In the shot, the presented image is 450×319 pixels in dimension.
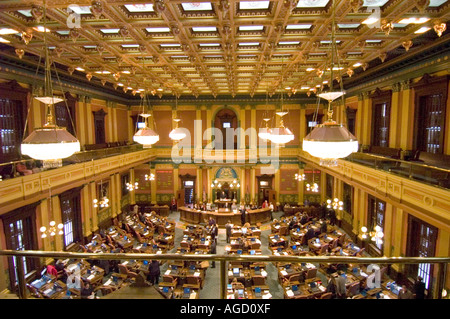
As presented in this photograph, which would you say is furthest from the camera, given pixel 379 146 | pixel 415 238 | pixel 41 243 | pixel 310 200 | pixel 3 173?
pixel 310 200

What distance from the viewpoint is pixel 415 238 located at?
34.2ft

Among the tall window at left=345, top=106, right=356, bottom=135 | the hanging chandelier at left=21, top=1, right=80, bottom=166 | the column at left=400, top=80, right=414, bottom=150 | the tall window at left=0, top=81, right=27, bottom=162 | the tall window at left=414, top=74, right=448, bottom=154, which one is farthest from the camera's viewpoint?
the tall window at left=345, top=106, right=356, bottom=135

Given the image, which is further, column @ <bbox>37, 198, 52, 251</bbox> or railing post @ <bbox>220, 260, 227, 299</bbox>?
column @ <bbox>37, 198, 52, 251</bbox>

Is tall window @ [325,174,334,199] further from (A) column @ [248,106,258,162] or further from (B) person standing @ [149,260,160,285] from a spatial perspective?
(B) person standing @ [149,260,160,285]

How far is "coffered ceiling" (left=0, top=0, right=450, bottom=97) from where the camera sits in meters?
6.10

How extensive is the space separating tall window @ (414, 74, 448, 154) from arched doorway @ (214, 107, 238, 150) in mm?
13532

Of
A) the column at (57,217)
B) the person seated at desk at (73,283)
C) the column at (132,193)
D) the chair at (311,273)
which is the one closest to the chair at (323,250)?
the chair at (311,273)

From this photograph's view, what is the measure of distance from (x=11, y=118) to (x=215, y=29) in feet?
28.3

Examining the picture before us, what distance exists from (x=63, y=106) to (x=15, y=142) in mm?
3889

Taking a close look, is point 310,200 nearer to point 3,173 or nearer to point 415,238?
point 415,238

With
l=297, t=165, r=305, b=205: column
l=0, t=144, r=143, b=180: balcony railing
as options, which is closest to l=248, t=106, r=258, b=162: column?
l=297, t=165, r=305, b=205: column

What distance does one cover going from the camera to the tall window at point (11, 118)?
999 centimetres

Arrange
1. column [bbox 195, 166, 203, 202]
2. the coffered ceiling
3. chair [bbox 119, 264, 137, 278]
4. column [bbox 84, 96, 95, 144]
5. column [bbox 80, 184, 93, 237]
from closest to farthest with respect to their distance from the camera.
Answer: the coffered ceiling
chair [bbox 119, 264, 137, 278]
column [bbox 80, 184, 93, 237]
column [bbox 84, 96, 95, 144]
column [bbox 195, 166, 203, 202]
